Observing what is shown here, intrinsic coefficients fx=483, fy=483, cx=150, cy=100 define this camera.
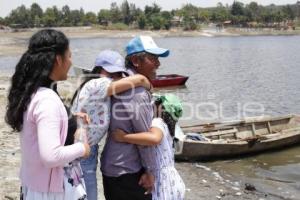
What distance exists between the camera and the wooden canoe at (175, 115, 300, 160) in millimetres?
11367

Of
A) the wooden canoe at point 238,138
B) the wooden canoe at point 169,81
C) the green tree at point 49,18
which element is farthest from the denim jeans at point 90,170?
the green tree at point 49,18

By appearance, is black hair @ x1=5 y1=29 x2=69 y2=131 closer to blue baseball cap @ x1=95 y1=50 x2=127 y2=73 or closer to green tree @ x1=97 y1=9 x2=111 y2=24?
blue baseball cap @ x1=95 y1=50 x2=127 y2=73

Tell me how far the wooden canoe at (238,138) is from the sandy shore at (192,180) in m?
0.40

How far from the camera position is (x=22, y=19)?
15338 cm

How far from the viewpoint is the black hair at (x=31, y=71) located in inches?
118

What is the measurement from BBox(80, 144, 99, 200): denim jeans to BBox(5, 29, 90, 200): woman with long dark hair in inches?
27.0

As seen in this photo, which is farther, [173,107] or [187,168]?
[187,168]

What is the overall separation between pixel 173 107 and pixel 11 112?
47.5 inches

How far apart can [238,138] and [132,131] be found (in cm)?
1013

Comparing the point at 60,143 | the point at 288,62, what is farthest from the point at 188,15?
the point at 60,143

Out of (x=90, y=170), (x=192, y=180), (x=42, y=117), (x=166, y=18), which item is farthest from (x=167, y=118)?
(x=166, y=18)

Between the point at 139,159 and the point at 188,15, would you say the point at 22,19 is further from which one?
the point at 139,159

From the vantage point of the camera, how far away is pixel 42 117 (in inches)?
113

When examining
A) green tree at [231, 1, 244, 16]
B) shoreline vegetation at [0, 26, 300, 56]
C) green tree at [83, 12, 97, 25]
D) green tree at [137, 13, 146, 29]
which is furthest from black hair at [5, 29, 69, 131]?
green tree at [231, 1, 244, 16]
